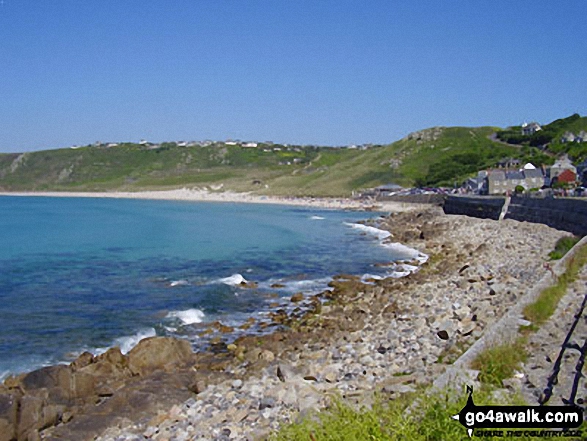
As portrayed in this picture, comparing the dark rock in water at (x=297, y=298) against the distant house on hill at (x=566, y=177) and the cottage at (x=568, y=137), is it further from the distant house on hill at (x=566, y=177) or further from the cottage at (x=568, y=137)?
the cottage at (x=568, y=137)

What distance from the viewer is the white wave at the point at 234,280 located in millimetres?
→ 25781

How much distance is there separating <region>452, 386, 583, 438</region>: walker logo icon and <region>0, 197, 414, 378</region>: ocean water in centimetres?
1204

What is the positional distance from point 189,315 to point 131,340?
3.12m

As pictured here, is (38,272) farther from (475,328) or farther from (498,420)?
(498,420)

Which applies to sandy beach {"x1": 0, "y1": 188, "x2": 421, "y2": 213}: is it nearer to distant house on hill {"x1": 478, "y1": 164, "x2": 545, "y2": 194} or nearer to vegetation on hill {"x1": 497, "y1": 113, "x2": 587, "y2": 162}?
distant house on hill {"x1": 478, "y1": 164, "x2": 545, "y2": 194}

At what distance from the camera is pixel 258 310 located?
20.5 meters

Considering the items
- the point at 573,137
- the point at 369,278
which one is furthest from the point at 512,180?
the point at 369,278

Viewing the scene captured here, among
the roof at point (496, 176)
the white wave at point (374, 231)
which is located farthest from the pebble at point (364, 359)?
the roof at point (496, 176)

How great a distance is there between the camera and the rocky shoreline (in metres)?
9.42

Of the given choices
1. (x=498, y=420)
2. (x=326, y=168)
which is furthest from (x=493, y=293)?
(x=326, y=168)

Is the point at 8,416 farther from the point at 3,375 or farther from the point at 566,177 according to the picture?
the point at 566,177

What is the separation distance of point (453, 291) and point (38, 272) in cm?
2173

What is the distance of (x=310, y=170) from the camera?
154875mm

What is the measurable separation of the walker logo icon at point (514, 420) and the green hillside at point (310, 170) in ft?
288
